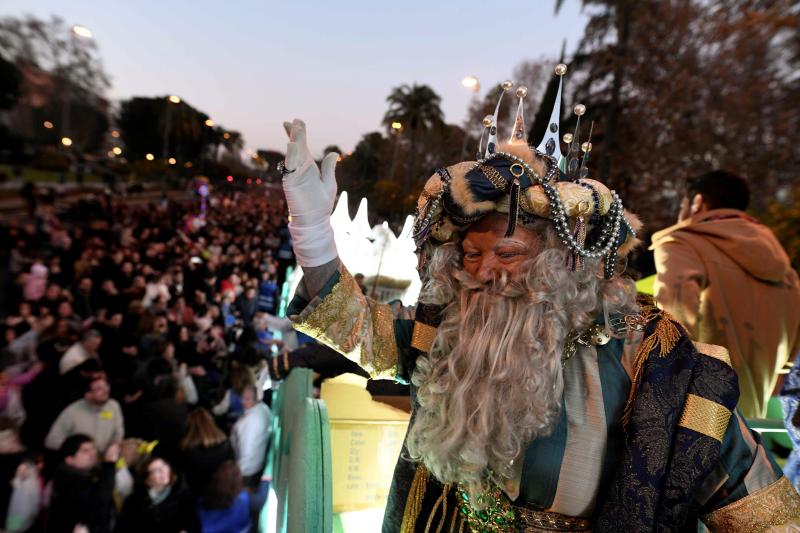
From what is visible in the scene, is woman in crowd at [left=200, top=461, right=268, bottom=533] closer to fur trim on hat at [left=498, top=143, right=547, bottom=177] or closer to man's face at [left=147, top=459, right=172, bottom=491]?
man's face at [left=147, top=459, right=172, bottom=491]

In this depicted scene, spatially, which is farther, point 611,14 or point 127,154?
point 127,154

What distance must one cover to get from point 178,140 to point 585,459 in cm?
1482

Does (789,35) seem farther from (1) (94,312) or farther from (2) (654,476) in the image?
(1) (94,312)

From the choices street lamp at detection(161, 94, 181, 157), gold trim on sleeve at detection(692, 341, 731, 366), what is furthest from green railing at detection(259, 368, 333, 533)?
street lamp at detection(161, 94, 181, 157)

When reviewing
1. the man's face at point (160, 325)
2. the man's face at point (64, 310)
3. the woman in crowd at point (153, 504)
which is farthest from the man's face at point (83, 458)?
the man's face at point (64, 310)

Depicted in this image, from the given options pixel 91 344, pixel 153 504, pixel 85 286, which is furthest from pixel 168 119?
pixel 153 504

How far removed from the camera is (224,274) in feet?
32.5

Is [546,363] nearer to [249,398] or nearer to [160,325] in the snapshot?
[249,398]

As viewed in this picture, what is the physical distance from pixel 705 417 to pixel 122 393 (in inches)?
175

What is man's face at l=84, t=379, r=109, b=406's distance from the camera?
354 cm

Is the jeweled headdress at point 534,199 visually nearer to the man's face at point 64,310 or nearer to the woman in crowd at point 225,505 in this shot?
the woman in crowd at point 225,505

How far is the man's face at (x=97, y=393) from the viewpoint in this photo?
3537 mm

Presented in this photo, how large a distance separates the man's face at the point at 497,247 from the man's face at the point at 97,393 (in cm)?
330

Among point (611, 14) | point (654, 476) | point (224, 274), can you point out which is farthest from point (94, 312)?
point (611, 14)
